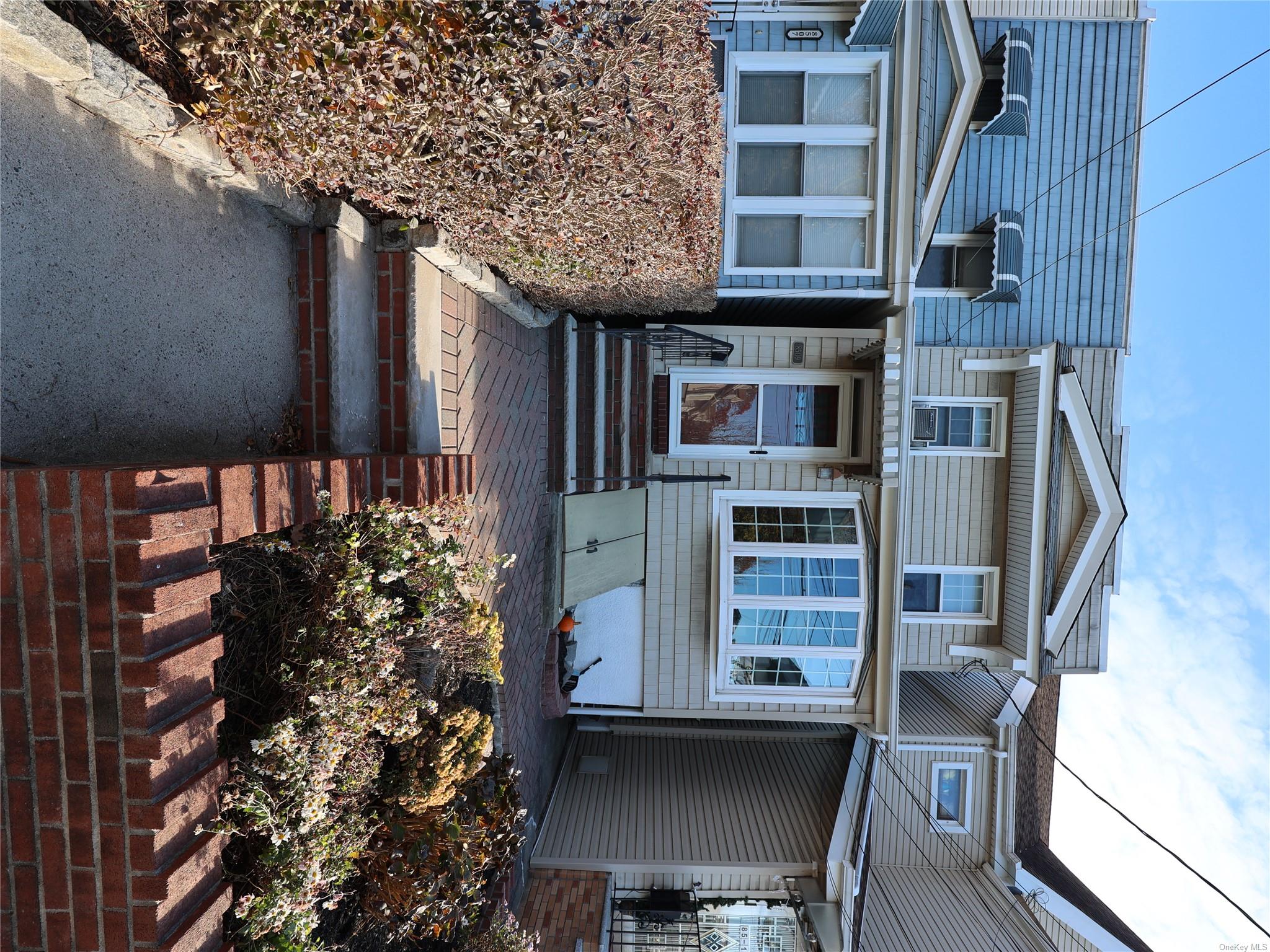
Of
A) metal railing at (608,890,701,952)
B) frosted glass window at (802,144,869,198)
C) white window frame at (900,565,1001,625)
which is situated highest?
frosted glass window at (802,144,869,198)

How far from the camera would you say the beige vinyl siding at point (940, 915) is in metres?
7.43

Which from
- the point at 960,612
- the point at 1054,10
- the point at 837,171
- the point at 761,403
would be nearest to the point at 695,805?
the point at 960,612

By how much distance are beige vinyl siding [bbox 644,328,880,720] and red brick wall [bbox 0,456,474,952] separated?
6185 millimetres

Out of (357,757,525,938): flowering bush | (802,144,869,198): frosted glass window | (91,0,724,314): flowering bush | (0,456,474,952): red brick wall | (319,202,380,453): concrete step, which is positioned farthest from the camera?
(802,144,869,198): frosted glass window

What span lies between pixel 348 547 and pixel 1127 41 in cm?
1015

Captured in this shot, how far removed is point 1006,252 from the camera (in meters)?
7.30

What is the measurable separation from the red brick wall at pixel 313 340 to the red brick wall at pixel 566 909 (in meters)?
5.87

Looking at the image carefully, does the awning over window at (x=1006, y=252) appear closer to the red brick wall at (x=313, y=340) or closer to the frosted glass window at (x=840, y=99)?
the frosted glass window at (x=840, y=99)

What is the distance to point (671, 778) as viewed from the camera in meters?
8.81

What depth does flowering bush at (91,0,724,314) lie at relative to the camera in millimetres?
2562

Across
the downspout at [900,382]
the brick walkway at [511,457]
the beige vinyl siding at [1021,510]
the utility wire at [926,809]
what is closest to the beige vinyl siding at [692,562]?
the downspout at [900,382]

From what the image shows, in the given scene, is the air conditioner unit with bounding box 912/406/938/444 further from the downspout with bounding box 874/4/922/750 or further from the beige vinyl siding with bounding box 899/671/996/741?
the beige vinyl siding with bounding box 899/671/996/741

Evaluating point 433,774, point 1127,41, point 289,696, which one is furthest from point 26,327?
point 1127,41

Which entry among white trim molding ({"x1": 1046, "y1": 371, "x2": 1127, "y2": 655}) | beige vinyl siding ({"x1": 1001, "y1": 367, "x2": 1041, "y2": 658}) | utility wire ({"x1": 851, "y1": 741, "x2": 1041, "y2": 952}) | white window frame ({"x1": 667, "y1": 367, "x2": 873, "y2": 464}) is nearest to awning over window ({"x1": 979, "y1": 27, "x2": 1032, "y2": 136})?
beige vinyl siding ({"x1": 1001, "y1": 367, "x2": 1041, "y2": 658})
